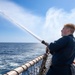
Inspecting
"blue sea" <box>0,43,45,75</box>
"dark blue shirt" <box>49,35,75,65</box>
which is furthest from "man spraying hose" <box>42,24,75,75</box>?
"blue sea" <box>0,43,45,75</box>

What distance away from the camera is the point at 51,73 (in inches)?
188

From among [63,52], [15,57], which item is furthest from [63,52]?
[15,57]

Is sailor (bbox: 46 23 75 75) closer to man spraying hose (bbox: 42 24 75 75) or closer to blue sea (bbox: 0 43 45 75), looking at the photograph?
man spraying hose (bbox: 42 24 75 75)

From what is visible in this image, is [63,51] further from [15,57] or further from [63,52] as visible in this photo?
[15,57]

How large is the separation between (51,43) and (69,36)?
362mm

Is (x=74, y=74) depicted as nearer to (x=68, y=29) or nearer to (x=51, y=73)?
(x=51, y=73)

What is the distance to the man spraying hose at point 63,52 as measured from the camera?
461 cm

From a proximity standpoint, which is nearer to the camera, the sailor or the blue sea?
the sailor

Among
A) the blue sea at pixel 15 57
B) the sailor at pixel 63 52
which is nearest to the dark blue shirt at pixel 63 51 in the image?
the sailor at pixel 63 52

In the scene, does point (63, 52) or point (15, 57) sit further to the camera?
point (15, 57)

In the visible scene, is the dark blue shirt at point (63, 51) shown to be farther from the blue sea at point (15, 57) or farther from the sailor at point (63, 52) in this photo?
the blue sea at point (15, 57)

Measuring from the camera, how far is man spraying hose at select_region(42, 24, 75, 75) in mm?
4615

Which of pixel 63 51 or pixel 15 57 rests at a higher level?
pixel 63 51

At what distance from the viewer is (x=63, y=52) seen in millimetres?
4684
